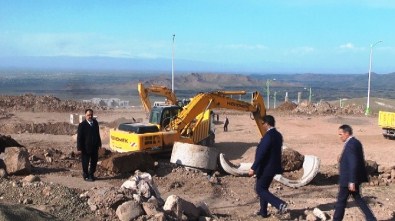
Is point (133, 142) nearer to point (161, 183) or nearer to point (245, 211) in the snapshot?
point (161, 183)

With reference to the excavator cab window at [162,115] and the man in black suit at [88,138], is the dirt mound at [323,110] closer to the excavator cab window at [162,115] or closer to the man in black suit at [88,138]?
the excavator cab window at [162,115]

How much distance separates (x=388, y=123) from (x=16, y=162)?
17.7m

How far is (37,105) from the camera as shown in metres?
38.0

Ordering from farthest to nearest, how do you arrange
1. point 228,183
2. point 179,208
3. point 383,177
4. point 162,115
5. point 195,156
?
point 162,115
point 383,177
point 195,156
point 228,183
point 179,208

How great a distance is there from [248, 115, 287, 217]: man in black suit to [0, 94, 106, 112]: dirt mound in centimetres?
3015

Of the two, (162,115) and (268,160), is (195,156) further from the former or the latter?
(268,160)

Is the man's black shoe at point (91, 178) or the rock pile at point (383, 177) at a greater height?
the man's black shoe at point (91, 178)

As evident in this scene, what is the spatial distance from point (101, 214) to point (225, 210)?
9.52 ft

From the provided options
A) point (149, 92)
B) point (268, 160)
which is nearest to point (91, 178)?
point (268, 160)

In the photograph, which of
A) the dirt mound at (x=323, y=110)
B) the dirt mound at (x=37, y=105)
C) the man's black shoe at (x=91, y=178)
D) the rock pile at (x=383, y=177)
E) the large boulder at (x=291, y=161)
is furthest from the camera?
the dirt mound at (x=323, y=110)

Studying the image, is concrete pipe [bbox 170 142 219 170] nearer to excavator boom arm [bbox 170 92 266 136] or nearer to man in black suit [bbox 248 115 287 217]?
excavator boom arm [bbox 170 92 266 136]

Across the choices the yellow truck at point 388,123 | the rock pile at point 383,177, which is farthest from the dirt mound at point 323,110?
the rock pile at point 383,177

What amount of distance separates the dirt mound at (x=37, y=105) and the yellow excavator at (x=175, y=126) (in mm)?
20463

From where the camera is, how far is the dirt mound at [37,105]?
122 feet
